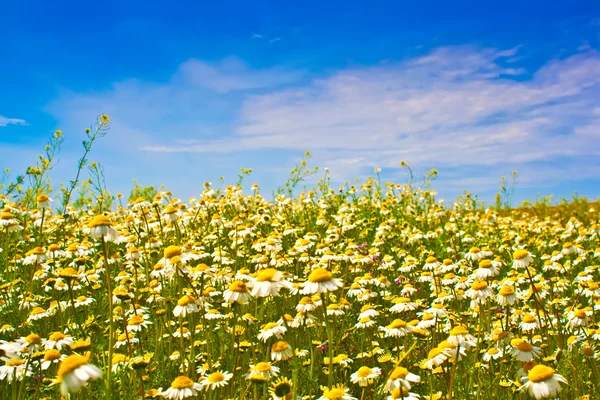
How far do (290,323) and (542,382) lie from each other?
1.97m

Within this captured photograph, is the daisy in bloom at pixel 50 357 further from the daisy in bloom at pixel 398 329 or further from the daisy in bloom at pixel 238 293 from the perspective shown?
the daisy in bloom at pixel 398 329

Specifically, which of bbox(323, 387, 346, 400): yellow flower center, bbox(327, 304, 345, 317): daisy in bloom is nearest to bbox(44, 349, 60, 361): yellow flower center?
bbox(323, 387, 346, 400): yellow flower center

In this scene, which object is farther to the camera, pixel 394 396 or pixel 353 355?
pixel 353 355

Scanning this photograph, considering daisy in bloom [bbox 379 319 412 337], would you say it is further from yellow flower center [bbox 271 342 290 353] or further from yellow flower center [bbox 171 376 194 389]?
yellow flower center [bbox 171 376 194 389]

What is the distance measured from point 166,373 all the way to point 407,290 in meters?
2.42

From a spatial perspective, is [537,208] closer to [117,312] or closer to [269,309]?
[269,309]

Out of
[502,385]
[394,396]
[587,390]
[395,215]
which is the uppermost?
[395,215]

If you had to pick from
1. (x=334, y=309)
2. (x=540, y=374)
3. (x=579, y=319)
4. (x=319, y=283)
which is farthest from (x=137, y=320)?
(x=579, y=319)

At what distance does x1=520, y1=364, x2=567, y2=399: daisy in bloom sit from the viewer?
270cm

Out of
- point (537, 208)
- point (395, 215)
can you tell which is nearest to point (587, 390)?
point (395, 215)

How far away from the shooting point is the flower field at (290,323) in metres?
3.09

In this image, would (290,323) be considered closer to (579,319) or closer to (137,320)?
(137,320)

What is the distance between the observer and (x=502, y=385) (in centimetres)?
337

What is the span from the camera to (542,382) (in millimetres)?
2740
